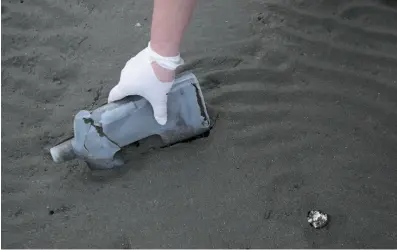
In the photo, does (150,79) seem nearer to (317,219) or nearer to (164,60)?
(164,60)

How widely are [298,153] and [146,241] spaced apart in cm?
63

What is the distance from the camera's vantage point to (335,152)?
5.83 feet

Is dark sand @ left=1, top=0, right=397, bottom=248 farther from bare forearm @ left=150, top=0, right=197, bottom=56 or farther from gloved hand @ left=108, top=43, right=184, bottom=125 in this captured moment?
bare forearm @ left=150, top=0, right=197, bottom=56

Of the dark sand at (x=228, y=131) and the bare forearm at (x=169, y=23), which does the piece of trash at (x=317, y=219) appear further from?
the bare forearm at (x=169, y=23)

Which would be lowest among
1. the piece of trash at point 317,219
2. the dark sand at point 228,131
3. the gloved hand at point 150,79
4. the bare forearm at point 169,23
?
the piece of trash at point 317,219

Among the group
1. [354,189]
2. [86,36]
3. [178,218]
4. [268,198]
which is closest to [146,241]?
[178,218]

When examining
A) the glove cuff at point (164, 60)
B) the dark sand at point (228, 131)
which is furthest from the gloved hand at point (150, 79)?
the dark sand at point (228, 131)

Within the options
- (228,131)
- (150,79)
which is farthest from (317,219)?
(150,79)

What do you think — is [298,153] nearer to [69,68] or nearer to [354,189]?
[354,189]

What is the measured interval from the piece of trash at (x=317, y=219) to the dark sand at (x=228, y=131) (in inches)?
0.8

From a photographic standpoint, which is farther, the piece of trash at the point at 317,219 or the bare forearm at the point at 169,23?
the piece of trash at the point at 317,219

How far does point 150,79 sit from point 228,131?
415 mm

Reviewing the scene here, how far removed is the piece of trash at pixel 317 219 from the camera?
1612 mm

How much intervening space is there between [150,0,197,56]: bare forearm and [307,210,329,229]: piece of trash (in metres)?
0.70
